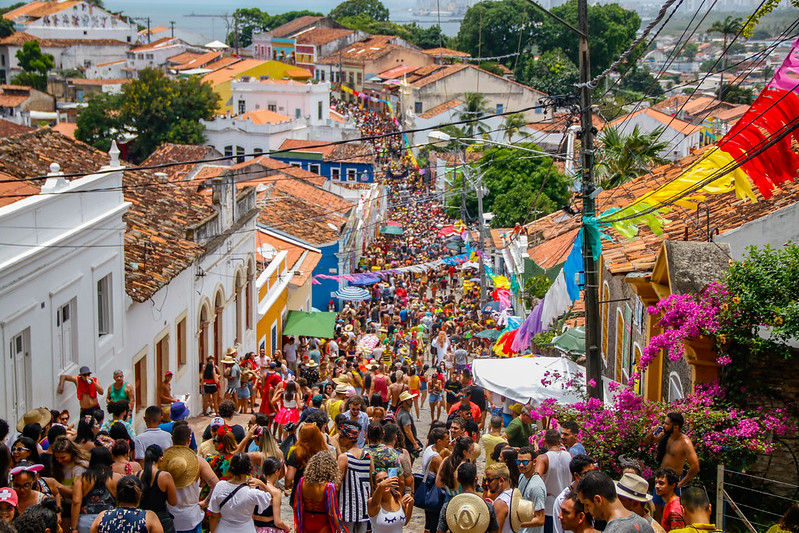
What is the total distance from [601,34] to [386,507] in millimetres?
98462

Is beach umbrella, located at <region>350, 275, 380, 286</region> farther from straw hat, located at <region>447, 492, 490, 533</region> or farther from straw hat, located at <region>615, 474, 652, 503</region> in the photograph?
straw hat, located at <region>615, 474, 652, 503</region>

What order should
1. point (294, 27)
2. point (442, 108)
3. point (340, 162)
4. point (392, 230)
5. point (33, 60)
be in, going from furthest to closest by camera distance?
point (294, 27) < point (33, 60) < point (442, 108) < point (340, 162) < point (392, 230)

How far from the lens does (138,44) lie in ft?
443

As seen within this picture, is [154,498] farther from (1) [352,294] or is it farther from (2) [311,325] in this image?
(1) [352,294]

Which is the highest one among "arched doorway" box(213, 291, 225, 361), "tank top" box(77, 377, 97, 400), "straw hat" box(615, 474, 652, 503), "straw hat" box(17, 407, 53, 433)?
"straw hat" box(615, 474, 652, 503)

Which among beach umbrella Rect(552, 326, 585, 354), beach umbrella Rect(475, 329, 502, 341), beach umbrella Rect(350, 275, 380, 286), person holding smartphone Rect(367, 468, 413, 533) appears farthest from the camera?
beach umbrella Rect(350, 275, 380, 286)

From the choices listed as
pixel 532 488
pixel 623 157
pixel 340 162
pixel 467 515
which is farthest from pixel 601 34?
pixel 467 515

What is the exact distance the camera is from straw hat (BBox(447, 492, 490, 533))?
762cm

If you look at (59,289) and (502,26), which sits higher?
Answer: (502,26)

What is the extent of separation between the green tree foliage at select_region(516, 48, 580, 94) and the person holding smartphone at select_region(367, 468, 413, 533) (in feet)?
267

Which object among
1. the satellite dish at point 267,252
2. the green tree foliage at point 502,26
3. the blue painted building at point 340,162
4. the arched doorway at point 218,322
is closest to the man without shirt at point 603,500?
the arched doorway at point 218,322

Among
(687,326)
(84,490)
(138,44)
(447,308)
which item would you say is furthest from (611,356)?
(138,44)

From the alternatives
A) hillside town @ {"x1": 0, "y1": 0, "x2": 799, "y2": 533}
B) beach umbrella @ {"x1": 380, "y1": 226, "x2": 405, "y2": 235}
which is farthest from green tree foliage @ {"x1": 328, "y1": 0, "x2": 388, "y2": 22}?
hillside town @ {"x1": 0, "y1": 0, "x2": 799, "y2": 533}

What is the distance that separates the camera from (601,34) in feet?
331
